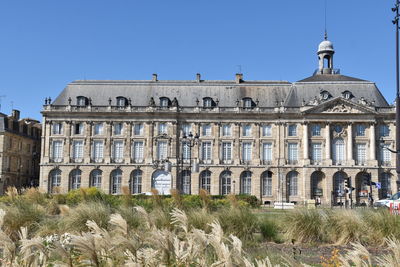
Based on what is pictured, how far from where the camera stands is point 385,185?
45.4 metres

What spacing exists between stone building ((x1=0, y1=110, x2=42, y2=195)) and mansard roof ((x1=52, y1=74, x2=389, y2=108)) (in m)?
7.01

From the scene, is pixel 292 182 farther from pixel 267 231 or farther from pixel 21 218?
pixel 21 218

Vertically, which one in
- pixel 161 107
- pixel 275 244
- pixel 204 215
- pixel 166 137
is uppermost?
pixel 161 107

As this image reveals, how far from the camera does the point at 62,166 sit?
4722 cm

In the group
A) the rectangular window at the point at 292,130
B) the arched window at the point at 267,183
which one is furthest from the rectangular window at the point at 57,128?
the rectangular window at the point at 292,130

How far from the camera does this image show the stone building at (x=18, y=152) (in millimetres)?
49125

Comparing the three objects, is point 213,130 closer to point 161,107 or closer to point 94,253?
point 161,107

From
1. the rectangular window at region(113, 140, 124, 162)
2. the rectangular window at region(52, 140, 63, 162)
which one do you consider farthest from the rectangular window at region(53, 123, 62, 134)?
the rectangular window at region(113, 140, 124, 162)

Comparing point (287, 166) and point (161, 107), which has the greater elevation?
point (161, 107)

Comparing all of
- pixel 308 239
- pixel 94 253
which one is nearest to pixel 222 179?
pixel 308 239

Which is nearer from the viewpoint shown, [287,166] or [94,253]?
[94,253]

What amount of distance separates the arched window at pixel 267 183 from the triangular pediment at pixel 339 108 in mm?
8014

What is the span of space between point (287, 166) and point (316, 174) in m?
3.20

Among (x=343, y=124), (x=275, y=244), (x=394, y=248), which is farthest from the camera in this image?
(x=343, y=124)
